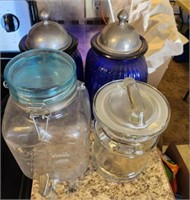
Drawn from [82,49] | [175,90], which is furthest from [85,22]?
[175,90]

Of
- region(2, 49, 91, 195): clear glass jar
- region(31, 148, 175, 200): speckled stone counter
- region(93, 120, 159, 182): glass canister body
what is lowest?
region(31, 148, 175, 200): speckled stone counter

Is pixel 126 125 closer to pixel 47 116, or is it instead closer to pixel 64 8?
pixel 47 116

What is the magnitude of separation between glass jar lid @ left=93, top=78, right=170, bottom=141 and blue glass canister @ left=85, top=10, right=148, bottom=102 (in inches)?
2.3

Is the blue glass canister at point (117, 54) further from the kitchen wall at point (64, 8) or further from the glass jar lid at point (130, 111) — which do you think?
the kitchen wall at point (64, 8)

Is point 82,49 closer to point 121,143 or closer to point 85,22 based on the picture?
point 85,22

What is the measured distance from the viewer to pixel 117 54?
0.49 meters

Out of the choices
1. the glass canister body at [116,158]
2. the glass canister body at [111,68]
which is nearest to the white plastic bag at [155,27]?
the glass canister body at [111,68]

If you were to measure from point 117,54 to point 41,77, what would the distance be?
166mm

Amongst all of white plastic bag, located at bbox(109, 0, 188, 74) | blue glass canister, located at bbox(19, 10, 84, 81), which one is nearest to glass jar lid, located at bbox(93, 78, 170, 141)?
blue glass canister, located at bbox(19, 10, 84, 81)

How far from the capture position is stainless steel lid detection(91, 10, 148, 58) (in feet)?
1.61

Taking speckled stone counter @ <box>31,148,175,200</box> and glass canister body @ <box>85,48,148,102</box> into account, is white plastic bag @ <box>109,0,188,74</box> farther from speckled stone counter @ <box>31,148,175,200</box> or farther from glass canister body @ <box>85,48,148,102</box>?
speckled stone counter @ <box>31,148,175,200</box>

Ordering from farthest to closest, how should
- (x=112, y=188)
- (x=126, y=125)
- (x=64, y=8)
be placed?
(x=64, y=8)
(x=112, y=188)
(x=126, y=125)

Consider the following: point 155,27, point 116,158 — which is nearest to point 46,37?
point 116,158

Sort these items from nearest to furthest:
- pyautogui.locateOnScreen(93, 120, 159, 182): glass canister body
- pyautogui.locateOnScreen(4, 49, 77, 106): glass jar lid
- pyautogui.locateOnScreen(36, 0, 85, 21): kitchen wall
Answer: pyautogui.locateOnScreen(4, 49, 77, 106): glass jar lid < pyautogui.locateOnScreen(93, 120, 159, 182): glass canister body < pyautogui.locateOnScreen(36, 0, 85, 21): kitchen wall
